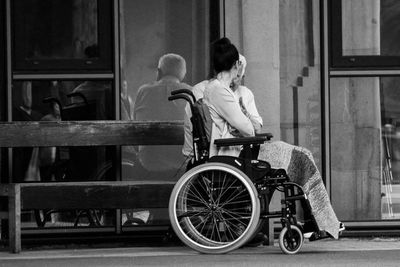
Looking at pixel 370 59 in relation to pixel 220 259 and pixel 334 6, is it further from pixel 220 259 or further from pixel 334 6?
pixel 220 259

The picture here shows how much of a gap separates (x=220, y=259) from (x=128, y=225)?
2.25m

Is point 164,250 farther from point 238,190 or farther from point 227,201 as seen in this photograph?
point 238,190

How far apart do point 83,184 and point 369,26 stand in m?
3.09

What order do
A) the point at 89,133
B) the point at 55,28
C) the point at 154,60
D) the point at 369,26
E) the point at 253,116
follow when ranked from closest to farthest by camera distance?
the point at 253,116 → the point at 89,133 → the point at 55,28 → the point at 154,60 → the point at 369,26

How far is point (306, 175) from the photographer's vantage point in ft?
31.0

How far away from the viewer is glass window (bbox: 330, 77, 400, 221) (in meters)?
11.3

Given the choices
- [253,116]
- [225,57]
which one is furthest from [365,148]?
[225,57]

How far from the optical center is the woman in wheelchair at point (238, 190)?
9195 mm

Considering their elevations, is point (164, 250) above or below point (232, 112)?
below

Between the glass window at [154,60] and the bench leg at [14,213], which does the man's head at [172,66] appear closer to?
the glass window at [154,60]

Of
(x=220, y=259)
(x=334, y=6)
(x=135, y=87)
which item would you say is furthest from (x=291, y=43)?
(x=220, y=259)

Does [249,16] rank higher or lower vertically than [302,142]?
higher

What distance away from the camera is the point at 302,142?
11.3m

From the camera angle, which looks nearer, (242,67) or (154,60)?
(242,67)
